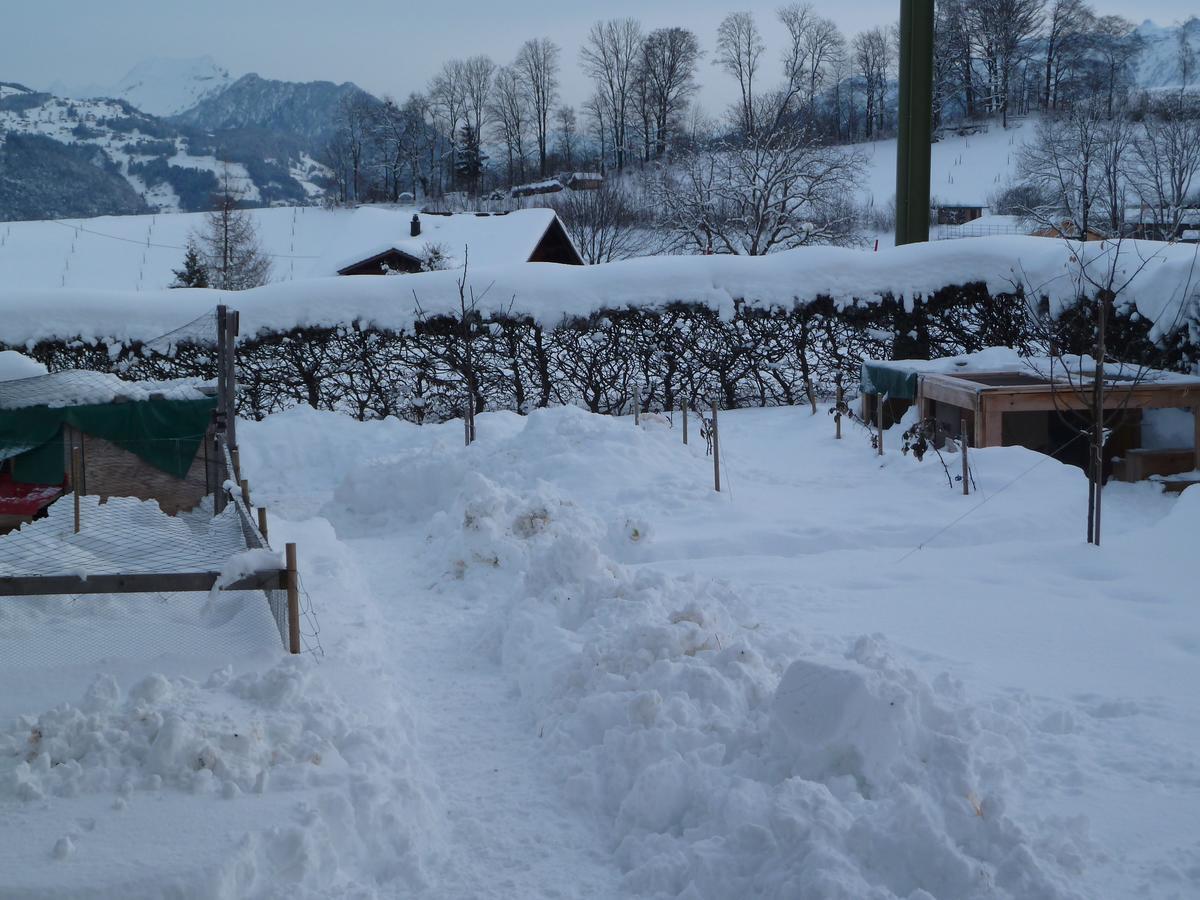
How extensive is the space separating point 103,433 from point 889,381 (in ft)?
25.2

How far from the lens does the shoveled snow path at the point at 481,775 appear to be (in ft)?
10.9

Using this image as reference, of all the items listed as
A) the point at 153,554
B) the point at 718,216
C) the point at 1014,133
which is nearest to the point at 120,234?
the point at 718,216

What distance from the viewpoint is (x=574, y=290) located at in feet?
44.4

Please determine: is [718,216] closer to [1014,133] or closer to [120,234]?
[120,234]

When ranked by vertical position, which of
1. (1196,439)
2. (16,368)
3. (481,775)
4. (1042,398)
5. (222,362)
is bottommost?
(481,775)

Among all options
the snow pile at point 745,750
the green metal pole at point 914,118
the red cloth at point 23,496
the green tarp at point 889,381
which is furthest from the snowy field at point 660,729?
the green metal pole at point 914,118

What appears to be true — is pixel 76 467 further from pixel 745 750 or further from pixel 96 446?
pixel 745 750

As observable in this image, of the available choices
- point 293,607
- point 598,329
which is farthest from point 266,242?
point 293,607

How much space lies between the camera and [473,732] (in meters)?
4.55

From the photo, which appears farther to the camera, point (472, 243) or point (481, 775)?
point (472, 243)

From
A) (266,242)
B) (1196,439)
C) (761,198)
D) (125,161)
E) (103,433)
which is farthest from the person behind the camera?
(125,161)

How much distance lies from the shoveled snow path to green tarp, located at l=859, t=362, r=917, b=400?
5.99 m

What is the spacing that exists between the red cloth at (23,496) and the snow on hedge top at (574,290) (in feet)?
17.0

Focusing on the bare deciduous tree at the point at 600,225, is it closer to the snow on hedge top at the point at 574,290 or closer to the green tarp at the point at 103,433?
the snow on hedge top at the point at 574,290
